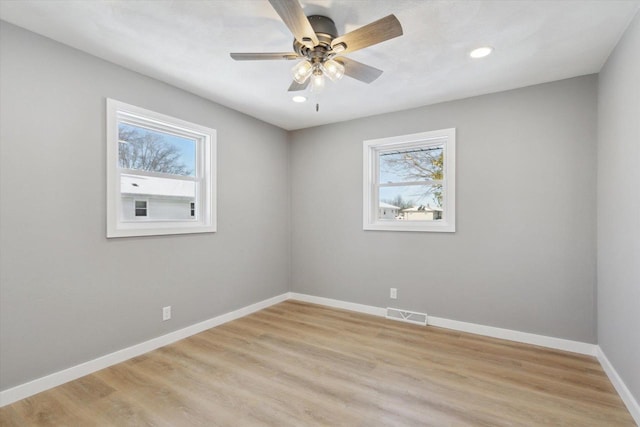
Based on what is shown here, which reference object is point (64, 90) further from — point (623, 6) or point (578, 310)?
point (578, 310)

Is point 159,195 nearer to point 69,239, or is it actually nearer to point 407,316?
point 69,239

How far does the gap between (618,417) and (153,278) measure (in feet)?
12.0

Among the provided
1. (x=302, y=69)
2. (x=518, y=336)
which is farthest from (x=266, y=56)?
(x=518, y=336)

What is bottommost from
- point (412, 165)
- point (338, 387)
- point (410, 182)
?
point (338, 387)

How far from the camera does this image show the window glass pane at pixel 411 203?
144 inches

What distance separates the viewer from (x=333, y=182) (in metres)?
4.29

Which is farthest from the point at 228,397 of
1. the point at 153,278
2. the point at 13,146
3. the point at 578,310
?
the point at 578,310

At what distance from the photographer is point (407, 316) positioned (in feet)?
12.0

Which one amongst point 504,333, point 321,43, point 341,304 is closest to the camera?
point 321,43

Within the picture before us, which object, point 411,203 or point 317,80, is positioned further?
point 411,203

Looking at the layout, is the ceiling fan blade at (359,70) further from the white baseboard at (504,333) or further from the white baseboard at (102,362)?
the white baseboard at (102,362)

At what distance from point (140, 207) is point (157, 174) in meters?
0.36

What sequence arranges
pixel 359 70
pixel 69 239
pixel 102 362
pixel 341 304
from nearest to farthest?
pixel 359 70 < pixel 69 239 < pixel 102 362 < pixel 341 304

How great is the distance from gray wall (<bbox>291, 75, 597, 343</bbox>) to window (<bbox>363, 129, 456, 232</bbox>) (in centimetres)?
10
